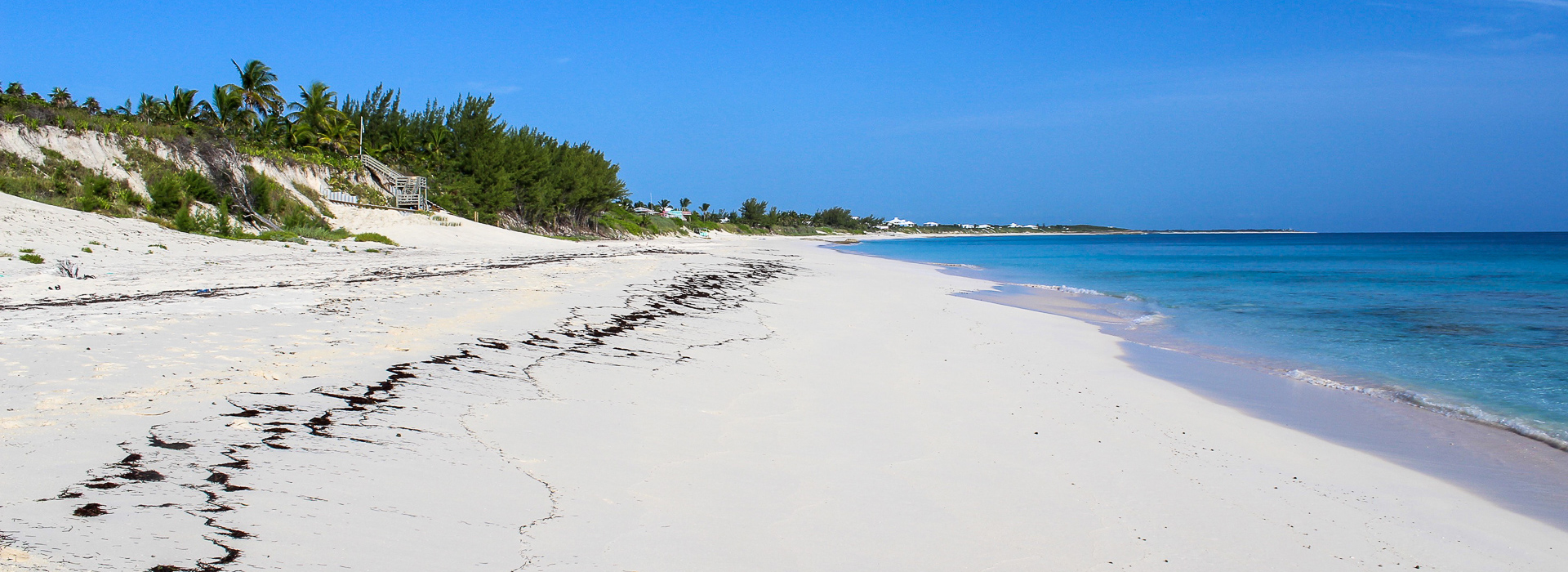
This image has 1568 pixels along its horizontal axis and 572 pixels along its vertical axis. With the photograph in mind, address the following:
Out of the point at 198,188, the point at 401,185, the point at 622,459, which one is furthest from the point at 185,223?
the point at 622,459

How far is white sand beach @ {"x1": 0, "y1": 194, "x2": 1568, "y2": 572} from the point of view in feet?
8.64

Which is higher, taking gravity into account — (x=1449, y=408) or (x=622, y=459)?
(x=622, y=459)

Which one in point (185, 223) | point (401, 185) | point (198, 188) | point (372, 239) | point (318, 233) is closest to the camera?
point (185, 223)

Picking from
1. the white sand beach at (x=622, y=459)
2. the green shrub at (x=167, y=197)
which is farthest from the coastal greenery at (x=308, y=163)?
the white sand beach at (x=622, y=459)

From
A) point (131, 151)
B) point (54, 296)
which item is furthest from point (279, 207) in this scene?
point (54, 296)

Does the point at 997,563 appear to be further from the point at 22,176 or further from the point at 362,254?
the point at 22,176

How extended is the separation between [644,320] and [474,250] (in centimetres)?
1462

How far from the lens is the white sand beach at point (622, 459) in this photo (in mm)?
2635

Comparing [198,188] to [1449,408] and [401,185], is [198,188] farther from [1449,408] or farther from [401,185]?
[1449,408]

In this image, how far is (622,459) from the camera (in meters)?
3.71

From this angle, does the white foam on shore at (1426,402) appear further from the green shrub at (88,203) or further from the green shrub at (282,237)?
the green shrub at (88,203)

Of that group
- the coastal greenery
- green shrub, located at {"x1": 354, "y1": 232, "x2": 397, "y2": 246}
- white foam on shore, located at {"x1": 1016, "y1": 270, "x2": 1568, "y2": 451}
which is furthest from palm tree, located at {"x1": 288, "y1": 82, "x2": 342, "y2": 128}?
white foam on shore, located at {"x1": 1016, "y1": 270, "x2": 1568, "y2": 451}

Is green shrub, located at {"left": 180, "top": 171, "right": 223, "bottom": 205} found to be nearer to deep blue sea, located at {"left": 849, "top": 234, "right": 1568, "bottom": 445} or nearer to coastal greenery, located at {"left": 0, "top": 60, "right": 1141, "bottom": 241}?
coastal greenery, located at {"left": 0, "top": 60, "right": 1141, "bottom": 241}

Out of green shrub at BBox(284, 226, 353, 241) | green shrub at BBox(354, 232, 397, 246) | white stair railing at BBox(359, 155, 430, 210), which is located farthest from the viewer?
white stair railing at BBox(359, 155, 430, 210)
